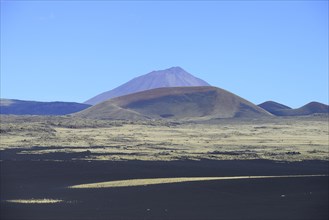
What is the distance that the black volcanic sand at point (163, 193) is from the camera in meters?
27.6

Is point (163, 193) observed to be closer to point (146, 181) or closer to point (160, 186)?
point (160, 186)

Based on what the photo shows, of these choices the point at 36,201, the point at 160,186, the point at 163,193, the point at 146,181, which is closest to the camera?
the point at 36,201

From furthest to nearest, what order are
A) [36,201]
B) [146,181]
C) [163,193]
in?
[146,181] → [163,193] → [36,201]

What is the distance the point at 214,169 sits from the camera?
148 feet

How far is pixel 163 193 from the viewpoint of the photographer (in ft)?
108

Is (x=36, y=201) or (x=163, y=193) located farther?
(x=163, y=193)

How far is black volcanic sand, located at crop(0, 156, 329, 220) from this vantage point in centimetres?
2759

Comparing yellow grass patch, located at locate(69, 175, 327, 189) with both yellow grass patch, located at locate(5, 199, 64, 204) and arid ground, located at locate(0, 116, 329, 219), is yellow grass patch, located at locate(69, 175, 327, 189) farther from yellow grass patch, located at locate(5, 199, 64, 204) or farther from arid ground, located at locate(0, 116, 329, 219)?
yellow grass patch, located at locate(5, 199, 64, 204)

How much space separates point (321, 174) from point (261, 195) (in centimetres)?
1097

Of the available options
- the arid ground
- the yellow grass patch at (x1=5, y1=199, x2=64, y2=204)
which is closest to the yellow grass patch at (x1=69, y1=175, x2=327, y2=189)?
the arid ground

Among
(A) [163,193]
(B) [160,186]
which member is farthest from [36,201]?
(B) [160,186]

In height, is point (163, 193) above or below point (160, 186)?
below

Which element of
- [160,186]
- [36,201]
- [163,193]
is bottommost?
[36,201]

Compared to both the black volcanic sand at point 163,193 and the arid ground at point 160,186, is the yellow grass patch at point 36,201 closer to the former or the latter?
the arid ground at point 160,186
